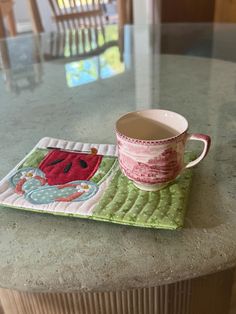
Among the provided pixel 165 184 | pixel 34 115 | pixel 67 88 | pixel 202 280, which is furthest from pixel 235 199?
pixel 67 88

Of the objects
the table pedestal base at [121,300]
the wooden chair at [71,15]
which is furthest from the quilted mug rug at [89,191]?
the wooden chair at [71,15]

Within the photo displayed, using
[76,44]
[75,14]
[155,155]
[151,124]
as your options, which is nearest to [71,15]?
[75,14]

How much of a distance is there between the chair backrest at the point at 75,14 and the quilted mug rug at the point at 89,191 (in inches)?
56.1

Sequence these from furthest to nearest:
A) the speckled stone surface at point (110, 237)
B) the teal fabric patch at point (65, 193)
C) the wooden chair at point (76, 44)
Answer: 1. the wooden chair at point (76, 44)
2. the teal fabric patch at point (65, 193)
3. the speckled stone surface at point (110, 237)

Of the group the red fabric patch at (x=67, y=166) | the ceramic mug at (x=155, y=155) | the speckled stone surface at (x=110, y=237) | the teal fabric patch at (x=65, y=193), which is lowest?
the speckled stone surface at (x=110, y=237)

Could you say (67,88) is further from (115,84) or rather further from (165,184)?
(165,184)

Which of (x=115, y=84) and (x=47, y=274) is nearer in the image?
(x=47, y=274)

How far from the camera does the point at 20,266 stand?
483 millimetres

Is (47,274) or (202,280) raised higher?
(47,274)

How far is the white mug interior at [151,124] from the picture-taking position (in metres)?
0.62

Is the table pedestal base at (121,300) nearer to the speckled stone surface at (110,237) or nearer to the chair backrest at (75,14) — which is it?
the speckled stone surface at (110,237)

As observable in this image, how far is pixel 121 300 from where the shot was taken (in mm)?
683

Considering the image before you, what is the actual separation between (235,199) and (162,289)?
226 millimetres

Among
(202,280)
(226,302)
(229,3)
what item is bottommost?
(226,302)
